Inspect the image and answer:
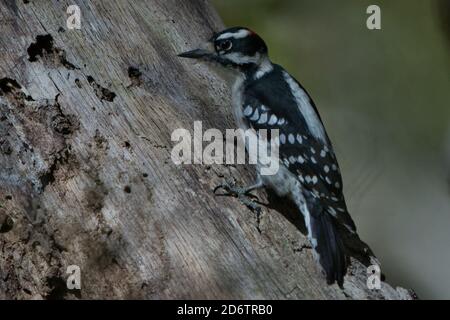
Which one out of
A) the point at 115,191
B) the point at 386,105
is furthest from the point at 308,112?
the point at 386,105

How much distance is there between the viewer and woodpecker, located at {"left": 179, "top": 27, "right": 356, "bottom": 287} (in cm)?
415

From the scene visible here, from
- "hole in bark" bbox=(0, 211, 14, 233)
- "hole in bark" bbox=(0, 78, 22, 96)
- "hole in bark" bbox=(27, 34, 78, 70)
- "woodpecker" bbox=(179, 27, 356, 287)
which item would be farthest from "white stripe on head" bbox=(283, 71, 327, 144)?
"hole in bark" bbox=(0, 211, 14, 233)

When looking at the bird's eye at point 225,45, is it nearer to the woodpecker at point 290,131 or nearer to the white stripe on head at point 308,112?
the woodpecker at point 290,131

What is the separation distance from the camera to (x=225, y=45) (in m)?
4.82

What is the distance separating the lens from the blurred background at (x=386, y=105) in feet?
21.1

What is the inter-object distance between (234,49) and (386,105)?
272 centimetres

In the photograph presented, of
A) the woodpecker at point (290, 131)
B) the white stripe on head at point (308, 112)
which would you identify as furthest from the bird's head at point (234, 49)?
the white stripe on head at point (308, 112)

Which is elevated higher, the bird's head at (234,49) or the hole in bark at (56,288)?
the bird's head at (234,49)

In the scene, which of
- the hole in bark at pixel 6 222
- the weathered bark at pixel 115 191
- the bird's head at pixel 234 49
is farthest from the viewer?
the bird's head at pixel 234 49

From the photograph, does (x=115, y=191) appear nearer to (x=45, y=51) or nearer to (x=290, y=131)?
(x=45, y=51)

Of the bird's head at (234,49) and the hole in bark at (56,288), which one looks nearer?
the hole in bark at (56,288)

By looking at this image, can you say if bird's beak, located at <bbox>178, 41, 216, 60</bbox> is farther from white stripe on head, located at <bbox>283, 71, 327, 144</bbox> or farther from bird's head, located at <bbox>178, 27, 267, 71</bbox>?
white stripe on head, located at <bbox>283, 71, 327, 144</bbox>

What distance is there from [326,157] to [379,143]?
7.96ft
